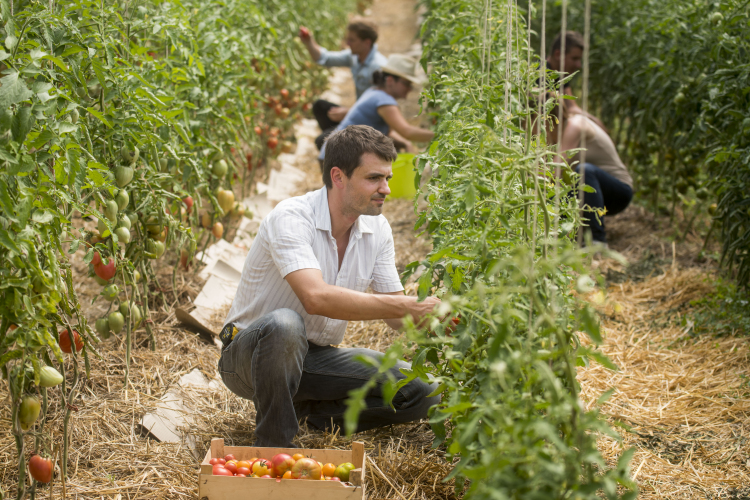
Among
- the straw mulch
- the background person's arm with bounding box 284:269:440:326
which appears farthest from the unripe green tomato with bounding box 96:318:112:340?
the straw mulch

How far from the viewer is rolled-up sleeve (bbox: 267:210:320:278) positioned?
177 cm

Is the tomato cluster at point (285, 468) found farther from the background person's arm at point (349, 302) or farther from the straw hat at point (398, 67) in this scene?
the straw hat at point (398, 67)

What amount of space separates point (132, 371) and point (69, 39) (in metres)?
1.16

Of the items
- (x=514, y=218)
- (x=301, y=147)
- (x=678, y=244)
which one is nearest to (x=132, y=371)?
(x=514, y=218)

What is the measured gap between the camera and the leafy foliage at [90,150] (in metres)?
1.28

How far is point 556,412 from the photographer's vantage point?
2.86 feet

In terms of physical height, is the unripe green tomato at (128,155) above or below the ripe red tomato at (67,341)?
above

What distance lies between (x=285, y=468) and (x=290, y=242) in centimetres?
59

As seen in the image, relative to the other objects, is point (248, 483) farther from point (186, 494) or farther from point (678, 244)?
point (678, 244)

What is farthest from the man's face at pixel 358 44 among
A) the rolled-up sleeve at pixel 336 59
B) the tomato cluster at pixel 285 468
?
the tomato cluster at pixel 285 468

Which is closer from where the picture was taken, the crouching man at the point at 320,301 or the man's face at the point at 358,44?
the crouching man at the point at 320,301

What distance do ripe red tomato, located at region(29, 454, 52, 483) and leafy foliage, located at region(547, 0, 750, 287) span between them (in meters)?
2.43

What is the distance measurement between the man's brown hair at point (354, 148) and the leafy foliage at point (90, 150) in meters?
0.50

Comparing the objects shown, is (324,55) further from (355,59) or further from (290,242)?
(290,242)
